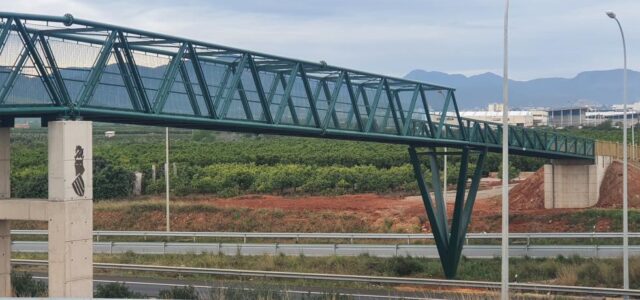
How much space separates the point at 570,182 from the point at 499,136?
47.4 ft

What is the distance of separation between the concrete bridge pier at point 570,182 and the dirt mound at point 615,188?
46cm

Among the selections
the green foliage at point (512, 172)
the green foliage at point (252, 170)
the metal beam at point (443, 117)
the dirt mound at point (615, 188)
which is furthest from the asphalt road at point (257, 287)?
the green foliage at point (512, 172)

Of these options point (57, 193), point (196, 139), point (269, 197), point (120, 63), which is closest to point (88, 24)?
point (120, 63)

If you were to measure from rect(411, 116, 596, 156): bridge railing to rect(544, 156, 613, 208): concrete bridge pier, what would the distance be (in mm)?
898

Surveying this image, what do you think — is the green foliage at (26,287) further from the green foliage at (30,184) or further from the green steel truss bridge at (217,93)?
the green foliage at (30,184)

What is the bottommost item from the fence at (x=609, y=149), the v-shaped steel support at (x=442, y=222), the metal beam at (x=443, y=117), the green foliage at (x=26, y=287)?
the green foliage at (x=26, y=287)

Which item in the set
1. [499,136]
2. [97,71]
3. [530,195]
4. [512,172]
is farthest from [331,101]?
[512,172]

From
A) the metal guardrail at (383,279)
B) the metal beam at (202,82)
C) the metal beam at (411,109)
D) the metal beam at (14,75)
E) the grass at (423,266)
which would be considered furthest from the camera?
the metal beam at (411,109)

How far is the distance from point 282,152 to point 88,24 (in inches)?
2606

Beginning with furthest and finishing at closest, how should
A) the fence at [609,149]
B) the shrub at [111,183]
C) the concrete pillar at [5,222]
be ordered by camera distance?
the shrub at [111,183] < the fence at [609,149] < the concrete pillar at [5,222]

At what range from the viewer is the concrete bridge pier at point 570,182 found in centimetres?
5557

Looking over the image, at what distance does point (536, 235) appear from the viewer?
44.3m

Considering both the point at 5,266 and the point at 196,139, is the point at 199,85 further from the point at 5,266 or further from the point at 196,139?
the point at 196,139

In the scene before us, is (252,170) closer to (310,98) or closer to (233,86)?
(310,98)
